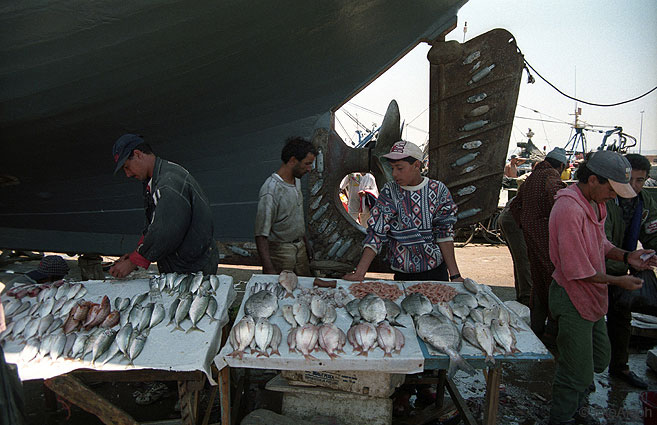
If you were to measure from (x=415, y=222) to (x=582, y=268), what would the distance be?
1100 mm

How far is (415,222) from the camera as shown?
3055 millimetres

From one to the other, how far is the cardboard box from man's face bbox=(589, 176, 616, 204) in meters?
1.72

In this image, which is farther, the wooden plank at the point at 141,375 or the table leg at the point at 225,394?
the table leg at the point at 225,394

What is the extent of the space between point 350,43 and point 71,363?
4.72 meters

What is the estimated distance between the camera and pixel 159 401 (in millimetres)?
3301

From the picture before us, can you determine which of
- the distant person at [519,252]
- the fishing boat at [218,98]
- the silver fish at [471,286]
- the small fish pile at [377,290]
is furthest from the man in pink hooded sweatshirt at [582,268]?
the fishing boat at [218,98]

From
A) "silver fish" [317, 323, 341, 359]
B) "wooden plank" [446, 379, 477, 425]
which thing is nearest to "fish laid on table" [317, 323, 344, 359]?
"silver fish" [317, 323, 341, 359]

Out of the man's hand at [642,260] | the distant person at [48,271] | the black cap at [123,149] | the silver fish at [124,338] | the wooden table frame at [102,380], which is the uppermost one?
the black cap at [123,149]

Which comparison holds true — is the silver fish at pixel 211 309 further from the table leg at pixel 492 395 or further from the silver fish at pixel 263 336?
the table leg at pixel 492 395

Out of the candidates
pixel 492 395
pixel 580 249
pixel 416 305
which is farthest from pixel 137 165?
pixel 580 249

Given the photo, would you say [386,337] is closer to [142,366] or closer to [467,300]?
[467,300]

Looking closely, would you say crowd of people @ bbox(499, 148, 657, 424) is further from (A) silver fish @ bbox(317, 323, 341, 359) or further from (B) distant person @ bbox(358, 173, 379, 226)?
(B) distant person @ bbox(358, 173, 379, 226)

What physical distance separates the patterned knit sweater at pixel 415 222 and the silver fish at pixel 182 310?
1333mm

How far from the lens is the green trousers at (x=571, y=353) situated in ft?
8.46
